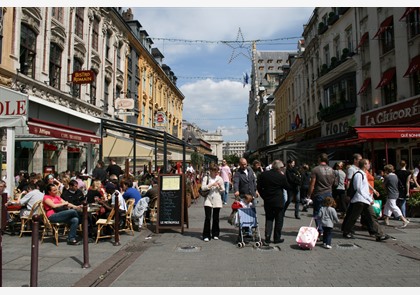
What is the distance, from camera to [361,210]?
787cm

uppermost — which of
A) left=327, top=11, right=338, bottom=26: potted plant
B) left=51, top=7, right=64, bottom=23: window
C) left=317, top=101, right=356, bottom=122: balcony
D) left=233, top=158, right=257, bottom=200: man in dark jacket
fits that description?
left=327, top=11, right=338, bottom=26: potted plant

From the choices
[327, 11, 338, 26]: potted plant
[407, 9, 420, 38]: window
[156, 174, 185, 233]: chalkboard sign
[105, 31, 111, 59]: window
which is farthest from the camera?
[105, 31, 111, 59]: window

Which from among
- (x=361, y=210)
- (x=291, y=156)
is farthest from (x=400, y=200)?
(x=291, y=156)

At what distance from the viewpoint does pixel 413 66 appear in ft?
55.8

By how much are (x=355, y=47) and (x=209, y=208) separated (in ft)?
68.0

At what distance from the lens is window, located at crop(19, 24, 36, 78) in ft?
57.2

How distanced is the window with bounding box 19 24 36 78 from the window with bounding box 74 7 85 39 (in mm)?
5137

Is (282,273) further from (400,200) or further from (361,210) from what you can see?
(400,200)

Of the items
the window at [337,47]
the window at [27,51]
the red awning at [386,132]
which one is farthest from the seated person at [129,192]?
the window at [337,47]

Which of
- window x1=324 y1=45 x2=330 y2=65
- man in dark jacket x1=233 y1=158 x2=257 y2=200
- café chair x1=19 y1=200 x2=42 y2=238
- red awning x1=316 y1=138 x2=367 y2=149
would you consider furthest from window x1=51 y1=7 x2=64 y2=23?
window x1=324 y1=45 x2=330 y2=65

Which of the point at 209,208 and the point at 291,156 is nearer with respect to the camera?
the point at 209,208

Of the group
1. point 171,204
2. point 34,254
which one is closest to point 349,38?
point 171,204

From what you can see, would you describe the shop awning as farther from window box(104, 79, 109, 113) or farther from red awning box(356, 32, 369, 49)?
red awning box(356, 32, 369, 49)

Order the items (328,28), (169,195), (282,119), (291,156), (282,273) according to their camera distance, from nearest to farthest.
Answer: (282,273), (169,195), (291,156), (328,28), (282,119)
